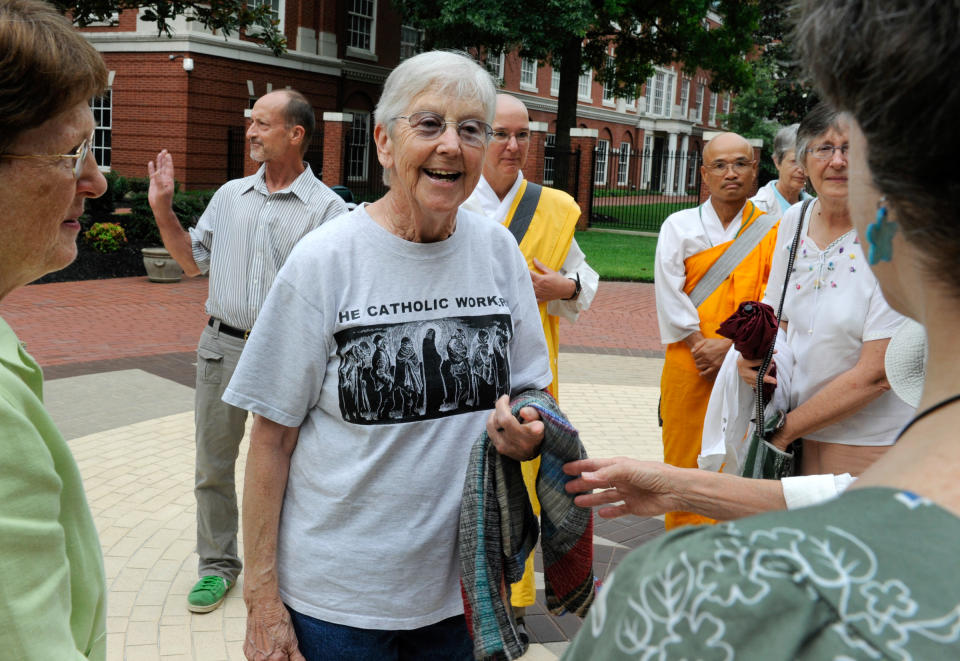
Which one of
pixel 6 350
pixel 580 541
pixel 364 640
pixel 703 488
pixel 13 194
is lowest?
pixel 364 640

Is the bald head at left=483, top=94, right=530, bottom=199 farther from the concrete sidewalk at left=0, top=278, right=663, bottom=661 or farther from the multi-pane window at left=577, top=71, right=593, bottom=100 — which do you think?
the multi-pane window at left=577, top=71, right=593, bottom=100

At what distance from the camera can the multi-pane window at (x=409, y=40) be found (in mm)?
33906

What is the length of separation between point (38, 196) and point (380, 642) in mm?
1380

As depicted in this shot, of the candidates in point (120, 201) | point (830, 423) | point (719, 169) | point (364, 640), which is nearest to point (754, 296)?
point (719, 169)

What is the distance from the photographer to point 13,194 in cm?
156

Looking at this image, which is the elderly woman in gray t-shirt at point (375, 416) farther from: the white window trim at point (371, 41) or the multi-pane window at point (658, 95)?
the multi-pane window at point (658, 95)

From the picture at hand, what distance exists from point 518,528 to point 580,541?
0.17 metres

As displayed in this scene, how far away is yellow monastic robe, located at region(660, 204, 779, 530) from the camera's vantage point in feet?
15.0

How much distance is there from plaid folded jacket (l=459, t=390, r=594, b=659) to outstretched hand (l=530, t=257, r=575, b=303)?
1882mm

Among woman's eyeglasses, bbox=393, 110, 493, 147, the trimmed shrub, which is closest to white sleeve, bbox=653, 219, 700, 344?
woman's eyeglasses, bbox=393, 110, 493, 147

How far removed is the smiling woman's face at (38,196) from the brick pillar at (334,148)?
22.8 metres

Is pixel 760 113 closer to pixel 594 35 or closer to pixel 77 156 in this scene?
pixel 594 35

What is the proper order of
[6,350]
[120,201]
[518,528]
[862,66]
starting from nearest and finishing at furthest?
[862,66], [6,350], [518,528], [120,201]

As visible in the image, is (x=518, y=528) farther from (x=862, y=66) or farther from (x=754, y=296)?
(x=754, y=296)
